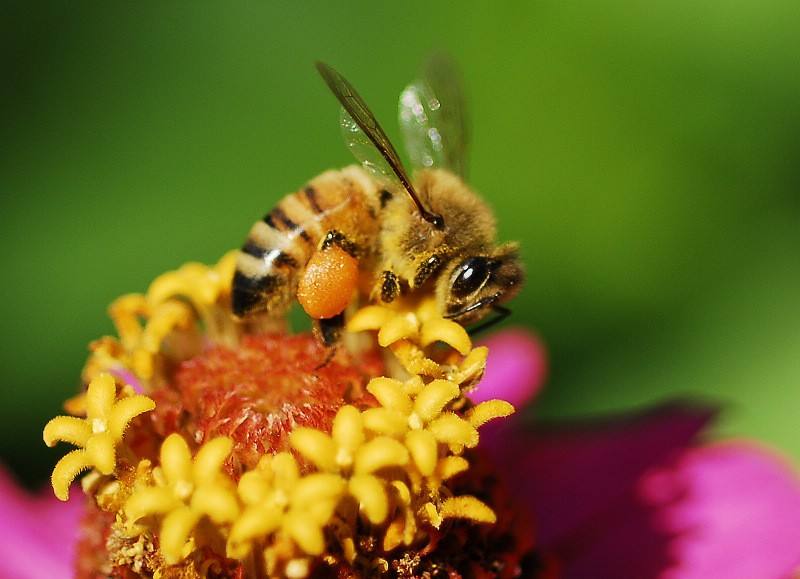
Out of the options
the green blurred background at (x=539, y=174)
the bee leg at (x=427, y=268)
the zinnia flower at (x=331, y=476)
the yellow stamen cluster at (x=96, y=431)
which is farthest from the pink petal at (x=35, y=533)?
the bee leg at (x=427, y=268)

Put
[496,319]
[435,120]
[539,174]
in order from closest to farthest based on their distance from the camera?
[496,319], [435,120], [539,174]

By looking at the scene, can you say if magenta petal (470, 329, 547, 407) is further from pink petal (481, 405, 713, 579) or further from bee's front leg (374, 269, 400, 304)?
bee's front leg (374, 269, 400, 304)

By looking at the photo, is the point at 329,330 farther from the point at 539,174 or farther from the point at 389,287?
the point at 539,174

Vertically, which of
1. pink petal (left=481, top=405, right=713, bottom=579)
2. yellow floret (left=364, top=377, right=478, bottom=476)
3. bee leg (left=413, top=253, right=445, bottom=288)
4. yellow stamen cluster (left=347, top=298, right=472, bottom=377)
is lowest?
yellow floret (left=364, top=377, right=478, bottom=476)

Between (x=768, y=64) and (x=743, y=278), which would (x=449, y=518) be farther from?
(x=768, y=64)

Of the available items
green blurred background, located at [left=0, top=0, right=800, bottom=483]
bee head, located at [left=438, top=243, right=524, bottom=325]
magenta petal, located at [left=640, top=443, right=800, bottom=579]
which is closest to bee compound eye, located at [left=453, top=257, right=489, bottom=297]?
bee head, located at [left=438, top=243, right=524, bottom=325]

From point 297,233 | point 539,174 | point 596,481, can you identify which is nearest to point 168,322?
point 297,233

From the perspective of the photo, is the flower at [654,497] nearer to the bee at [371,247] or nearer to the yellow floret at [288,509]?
the bee at [371,247]

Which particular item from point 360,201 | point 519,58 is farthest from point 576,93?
point 360,201
